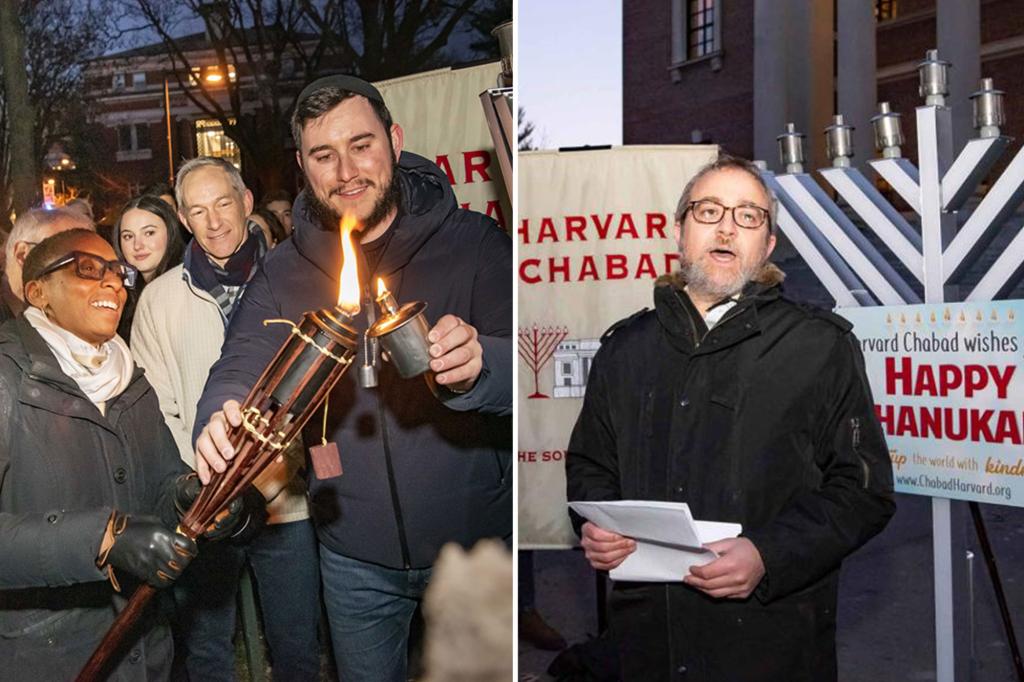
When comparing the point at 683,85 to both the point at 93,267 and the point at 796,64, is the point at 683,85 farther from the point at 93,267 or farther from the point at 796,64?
the point at 93,267

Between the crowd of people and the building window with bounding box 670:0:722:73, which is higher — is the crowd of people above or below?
below

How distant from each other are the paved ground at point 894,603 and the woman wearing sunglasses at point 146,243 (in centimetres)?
257

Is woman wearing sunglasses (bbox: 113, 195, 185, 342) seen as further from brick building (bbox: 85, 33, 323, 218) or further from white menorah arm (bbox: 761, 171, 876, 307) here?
white menorah arm (bbox: 761, 171, 876, 307)

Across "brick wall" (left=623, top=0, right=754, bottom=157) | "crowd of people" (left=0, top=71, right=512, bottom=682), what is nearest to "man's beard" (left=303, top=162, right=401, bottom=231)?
"crowd of people" (left=0, top=71, right=512, bottom=682)

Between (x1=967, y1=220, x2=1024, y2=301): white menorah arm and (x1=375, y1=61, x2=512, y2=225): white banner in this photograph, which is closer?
(x1=375, y1=61, x2=512, y2=225): white banner

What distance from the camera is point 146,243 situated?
2.91 m

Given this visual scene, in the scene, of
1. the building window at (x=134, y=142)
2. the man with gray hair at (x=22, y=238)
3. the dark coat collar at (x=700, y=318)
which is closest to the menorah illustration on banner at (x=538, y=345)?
the dark coat collar at (x=700, y=318)

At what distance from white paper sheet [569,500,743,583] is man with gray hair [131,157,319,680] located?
0.70m

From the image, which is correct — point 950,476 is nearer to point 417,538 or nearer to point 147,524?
point 417,538

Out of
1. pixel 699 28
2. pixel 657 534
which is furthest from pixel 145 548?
pixel 699 28

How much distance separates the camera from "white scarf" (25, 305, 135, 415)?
9.27ft

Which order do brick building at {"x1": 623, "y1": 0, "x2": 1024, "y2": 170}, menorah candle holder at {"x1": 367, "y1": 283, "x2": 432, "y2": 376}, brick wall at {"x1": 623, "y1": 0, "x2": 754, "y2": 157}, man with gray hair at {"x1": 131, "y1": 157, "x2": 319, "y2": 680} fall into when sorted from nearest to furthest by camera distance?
menorah candle holder at {"x1": 367, "y1": 283, "x2": 432, "y2": 376}
man with gray hair at {"x1": 131, "y1": 157, "x2": 319, "y2": 680}
brick building at {"x1": 623, "y1": 0, "x2": 1024, "y2": 170}
brick wall at {"x1": 623, "y1": 0, "x2": 754, "y2": 157}

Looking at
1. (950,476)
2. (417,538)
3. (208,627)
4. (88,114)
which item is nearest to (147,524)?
(208,627)

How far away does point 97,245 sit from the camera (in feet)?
9.55
